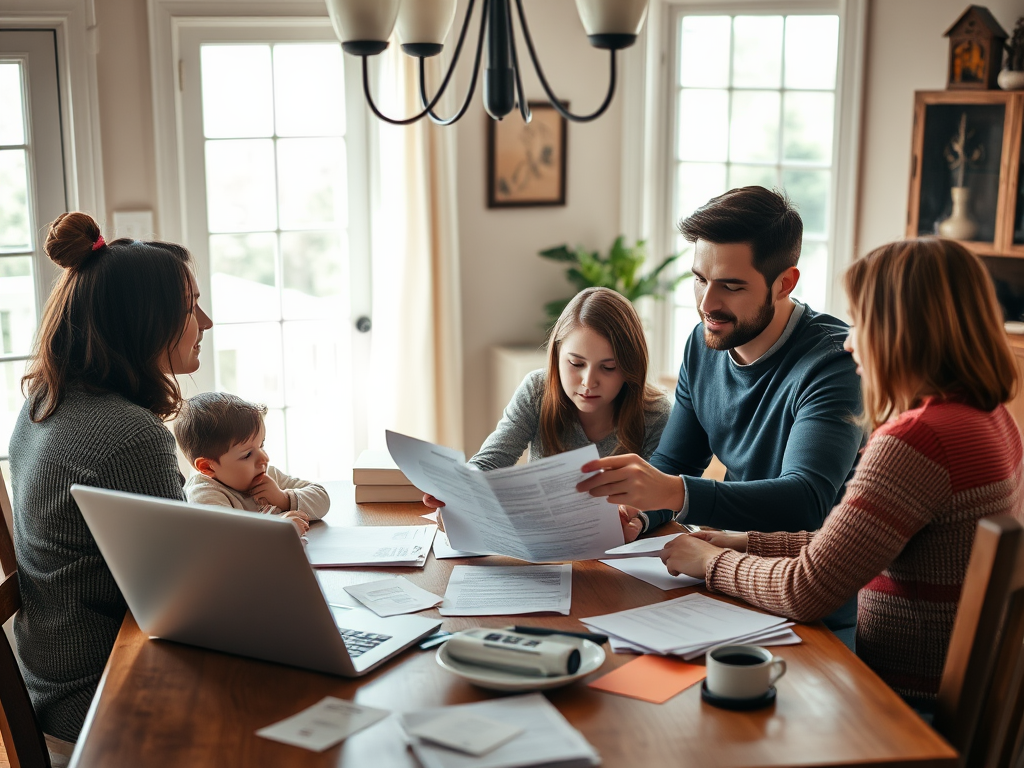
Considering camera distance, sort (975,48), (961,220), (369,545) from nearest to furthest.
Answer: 1. (369,545)
2. (975,48)
3. (961,220)

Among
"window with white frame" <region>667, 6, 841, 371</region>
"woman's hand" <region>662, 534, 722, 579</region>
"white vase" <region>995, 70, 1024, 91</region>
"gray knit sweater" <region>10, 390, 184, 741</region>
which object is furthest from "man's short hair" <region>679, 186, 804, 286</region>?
"window with white frame" <region>667, 6, 841, 371</region>

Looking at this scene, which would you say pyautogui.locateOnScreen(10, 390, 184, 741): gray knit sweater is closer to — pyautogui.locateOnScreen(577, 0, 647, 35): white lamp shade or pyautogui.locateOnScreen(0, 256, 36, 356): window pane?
pyautogui.locateOnScreen(577, 0, 647, 35): white lamp shade

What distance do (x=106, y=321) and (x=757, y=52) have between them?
3104 millimetres

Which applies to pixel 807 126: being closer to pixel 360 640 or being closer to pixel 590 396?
pixel 590 396

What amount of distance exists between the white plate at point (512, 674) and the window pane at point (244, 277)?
9.31 feet

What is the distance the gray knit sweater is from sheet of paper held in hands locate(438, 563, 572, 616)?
475 mm

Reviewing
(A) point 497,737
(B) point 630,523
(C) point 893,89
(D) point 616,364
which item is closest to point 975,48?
(C) point 893,89

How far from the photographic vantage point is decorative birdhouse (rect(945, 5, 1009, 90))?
336 cm

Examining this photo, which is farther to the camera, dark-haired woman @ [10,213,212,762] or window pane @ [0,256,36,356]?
window pane @ [0,256,36,356]

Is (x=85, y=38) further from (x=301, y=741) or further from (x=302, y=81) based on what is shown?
(x=301, y=741)

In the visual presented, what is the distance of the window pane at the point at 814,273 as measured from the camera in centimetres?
408

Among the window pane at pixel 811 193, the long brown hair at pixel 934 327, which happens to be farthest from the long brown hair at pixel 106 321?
the window pane at pixel 811 193

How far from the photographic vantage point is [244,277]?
390cm

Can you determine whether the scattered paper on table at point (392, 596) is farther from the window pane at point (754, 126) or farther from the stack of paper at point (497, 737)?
the window pane at point (754, 126)
